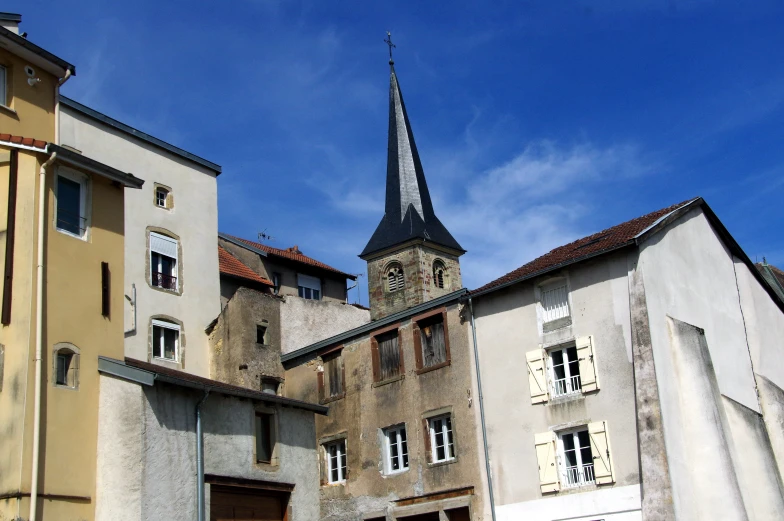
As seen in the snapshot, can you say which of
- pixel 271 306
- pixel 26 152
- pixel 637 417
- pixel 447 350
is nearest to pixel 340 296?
pixel 271 306

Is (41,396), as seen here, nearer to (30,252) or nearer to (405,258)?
(30,252)

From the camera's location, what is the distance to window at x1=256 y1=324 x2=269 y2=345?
29.3m

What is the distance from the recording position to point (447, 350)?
25641 millimetres

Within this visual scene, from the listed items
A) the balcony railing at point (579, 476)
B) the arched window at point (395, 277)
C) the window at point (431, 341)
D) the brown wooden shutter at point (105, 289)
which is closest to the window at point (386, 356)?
the window at point (431, 341)

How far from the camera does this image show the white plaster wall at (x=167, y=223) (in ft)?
88.1

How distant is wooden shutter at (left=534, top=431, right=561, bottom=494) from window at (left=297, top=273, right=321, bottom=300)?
14303 mm

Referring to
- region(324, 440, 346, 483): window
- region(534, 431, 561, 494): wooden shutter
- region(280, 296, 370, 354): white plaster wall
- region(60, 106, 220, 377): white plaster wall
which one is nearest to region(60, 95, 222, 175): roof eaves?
region(60, 106, 220, 377): white plaster wall

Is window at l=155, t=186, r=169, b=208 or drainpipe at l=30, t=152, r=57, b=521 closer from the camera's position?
drainpipe at l=30, t=152, r=57, b=521

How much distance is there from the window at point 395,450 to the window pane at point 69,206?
492 inches

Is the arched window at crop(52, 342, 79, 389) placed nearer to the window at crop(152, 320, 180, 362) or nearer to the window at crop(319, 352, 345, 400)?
the window at crop(152, 320, 180, 362)

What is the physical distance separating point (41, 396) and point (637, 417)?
A: 507 inches

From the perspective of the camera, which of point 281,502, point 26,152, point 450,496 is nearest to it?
point 26,152

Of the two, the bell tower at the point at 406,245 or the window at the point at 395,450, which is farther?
the bell tower at the point at 406,245

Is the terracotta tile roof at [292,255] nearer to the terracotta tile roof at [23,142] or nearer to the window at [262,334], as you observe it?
the window at [262,334]
